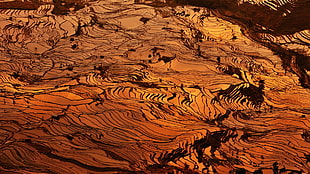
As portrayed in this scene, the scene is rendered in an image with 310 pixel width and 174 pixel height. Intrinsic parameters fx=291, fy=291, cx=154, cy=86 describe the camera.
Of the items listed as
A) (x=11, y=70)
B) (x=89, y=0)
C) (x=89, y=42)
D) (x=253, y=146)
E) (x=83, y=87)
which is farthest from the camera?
(x=89, y=0)

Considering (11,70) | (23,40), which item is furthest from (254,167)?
(23,40)

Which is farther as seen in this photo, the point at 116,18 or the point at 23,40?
the point at 116,18

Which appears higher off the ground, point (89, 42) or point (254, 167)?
point (89, 42)

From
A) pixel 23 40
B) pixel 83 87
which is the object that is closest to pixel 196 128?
pixel 83 87

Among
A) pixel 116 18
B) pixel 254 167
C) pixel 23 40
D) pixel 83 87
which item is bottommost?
pixel 254 167

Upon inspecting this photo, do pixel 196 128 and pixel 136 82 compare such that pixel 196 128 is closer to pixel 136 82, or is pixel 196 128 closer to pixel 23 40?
pixel 136 82

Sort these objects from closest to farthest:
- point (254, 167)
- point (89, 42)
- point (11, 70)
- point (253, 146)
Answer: point (254, 167) → point (253, 146) → point (11, 70) → point (89, 42)

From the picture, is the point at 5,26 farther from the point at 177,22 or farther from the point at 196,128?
the point at 196,128
